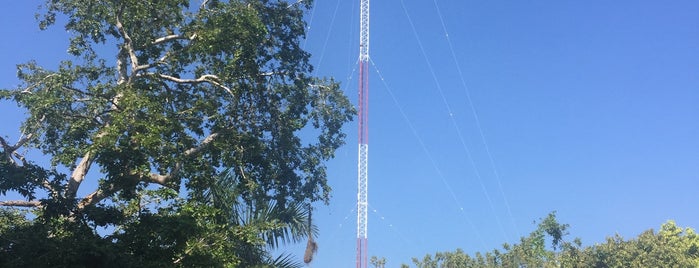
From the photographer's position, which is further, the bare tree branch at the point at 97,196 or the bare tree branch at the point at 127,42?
the bare tree branch at the point at 127,42

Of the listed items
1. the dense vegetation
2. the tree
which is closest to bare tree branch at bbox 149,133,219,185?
the tree

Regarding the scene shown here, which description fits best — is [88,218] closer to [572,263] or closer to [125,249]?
[125,249]

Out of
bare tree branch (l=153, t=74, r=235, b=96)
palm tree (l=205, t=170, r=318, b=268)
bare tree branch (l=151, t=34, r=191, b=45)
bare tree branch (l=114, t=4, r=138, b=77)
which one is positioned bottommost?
palm tree (l=205, t=170, r=318, b=268)

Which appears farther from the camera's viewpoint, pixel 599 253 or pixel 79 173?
pixel 599 253

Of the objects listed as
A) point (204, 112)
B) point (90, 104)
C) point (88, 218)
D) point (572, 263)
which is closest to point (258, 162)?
point (204, 112)

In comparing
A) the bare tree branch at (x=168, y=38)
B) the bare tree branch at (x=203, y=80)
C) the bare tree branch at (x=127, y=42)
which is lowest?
the bare tree branch at (x=203, y=80)

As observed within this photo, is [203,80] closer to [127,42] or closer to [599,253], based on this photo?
[127,42]

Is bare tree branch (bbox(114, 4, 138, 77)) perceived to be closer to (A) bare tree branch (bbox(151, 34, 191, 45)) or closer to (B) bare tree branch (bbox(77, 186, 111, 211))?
(A) bare tree branch (bbox(151, 34, 191, 45))

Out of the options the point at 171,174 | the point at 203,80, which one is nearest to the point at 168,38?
the point at 203,80

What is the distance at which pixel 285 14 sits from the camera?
19.1 m

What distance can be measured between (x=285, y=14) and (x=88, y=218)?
8.93m

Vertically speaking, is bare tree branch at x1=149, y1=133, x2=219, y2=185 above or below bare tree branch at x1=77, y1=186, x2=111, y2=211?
above

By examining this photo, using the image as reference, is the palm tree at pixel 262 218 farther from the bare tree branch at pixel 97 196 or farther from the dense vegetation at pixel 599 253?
the dense vegetation at pixel 599 253

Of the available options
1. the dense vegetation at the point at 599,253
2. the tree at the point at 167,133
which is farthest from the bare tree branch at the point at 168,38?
the dense vegetation at the point at 599,253
